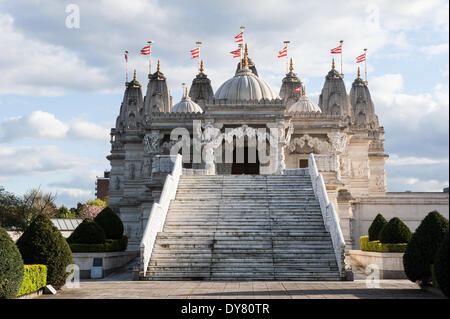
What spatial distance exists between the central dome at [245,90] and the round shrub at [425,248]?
80.4 ft

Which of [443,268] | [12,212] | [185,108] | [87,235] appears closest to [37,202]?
[12,212]

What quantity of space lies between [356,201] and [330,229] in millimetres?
12551

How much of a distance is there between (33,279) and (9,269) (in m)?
2.36

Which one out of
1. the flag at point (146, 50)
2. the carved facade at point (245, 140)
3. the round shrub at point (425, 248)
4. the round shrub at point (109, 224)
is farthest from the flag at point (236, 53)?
the round shrub at point (425, 248)

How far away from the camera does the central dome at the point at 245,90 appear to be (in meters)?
44.7

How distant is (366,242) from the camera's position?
28.9 meters

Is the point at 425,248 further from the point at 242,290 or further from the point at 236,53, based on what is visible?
the point at 236,53

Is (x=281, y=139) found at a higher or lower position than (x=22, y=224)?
higher

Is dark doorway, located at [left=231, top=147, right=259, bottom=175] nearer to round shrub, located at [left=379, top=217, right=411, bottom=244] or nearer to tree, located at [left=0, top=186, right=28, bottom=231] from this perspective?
round shrub, located at [left=379, top=217, right=411, bottom=244]

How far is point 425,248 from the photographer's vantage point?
66.5 ft

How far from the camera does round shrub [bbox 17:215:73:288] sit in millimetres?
19969

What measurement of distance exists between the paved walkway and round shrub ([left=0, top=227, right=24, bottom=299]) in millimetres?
2433
